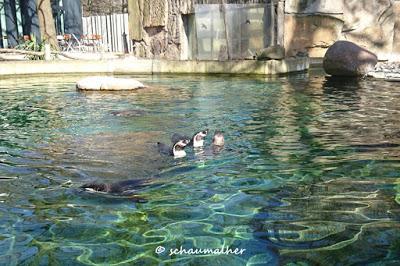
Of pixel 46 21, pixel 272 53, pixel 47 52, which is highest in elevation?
pixel 46 21

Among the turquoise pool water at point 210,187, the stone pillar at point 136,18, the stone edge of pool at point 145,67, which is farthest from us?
the stone pillar at point 136,18

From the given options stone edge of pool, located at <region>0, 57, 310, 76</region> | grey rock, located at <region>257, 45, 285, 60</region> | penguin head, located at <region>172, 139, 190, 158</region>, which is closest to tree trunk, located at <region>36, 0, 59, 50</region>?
stone edge of pool, located at <region>0, 57, 310, 76</region>

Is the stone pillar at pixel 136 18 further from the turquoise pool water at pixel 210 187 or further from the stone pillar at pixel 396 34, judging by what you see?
the stone pillar at pixel 396 34

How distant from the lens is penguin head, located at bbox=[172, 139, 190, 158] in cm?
547

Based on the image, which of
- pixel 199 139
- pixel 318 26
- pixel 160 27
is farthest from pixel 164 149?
pixel 318 26

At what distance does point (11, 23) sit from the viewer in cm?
2103

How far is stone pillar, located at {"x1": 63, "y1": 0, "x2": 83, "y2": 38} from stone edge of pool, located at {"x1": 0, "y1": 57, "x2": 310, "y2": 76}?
31.0ft

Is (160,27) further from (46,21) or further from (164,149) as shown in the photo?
(164,149)

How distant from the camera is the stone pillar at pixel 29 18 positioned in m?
21.4

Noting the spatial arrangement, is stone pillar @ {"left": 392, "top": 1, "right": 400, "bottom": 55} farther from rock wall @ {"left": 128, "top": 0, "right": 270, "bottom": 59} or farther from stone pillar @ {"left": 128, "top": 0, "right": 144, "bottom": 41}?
stone pillar @ {"left": 128, "top": 0, "right": 144, "bottom": 41}

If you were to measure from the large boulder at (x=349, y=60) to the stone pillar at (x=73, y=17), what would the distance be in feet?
50.8

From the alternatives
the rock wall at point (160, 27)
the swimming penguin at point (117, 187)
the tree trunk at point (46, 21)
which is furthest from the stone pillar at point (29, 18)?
the swimming penguin at point (117, 187)

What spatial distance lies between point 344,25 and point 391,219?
56.6 ft

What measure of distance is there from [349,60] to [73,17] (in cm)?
1623
